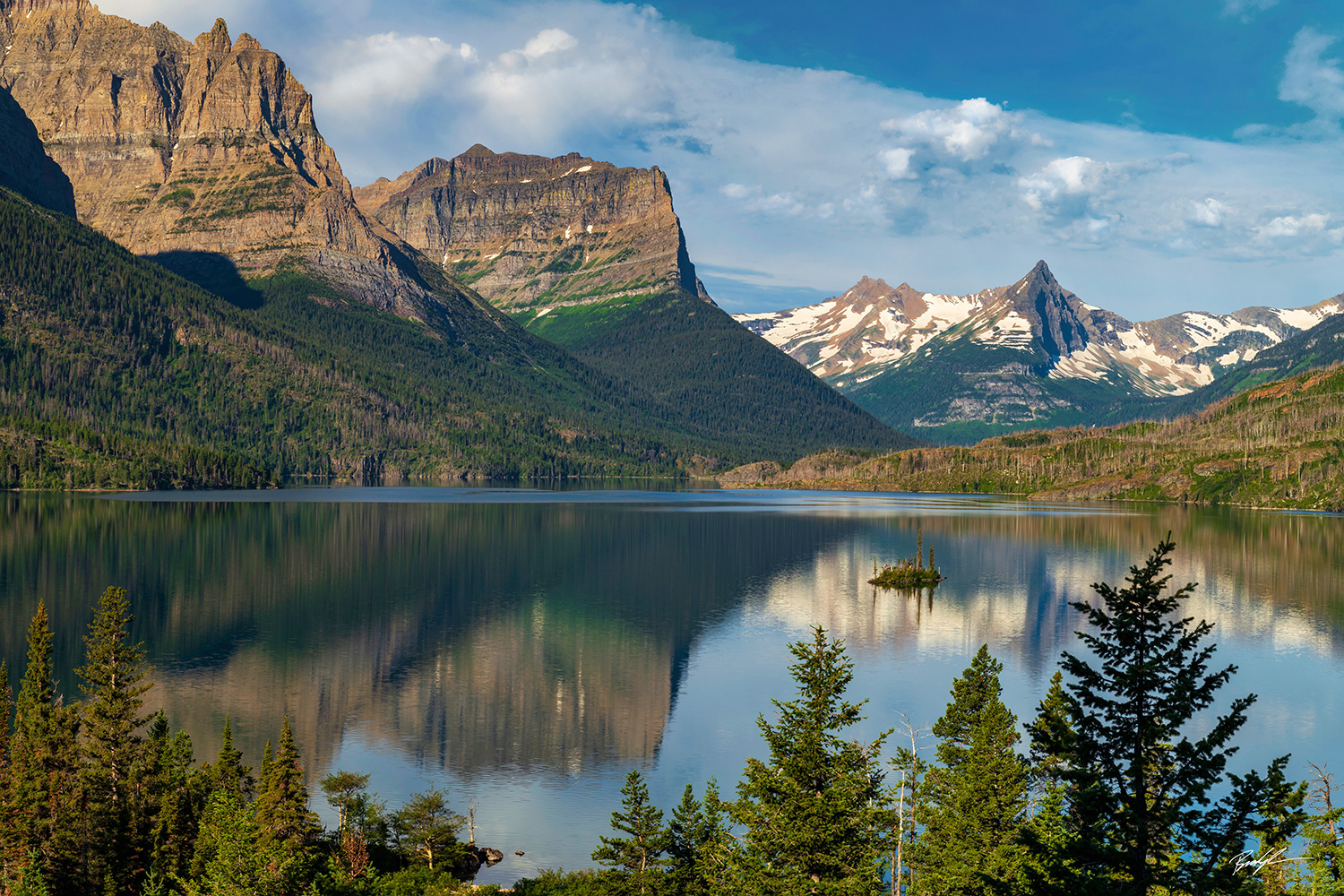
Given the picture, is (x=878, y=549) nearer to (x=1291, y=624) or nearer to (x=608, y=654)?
(x=1291, y=624)

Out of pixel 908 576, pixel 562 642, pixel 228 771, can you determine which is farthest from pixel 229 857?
pixel 908 576

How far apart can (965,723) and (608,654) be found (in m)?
51.6

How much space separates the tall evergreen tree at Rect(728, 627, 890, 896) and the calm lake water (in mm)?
19376

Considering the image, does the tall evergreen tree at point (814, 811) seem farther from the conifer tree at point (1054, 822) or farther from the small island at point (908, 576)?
the small island at point (908, 576)

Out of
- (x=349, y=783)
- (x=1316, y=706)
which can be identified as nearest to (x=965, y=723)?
(x=349, y=783)

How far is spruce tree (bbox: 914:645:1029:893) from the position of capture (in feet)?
127

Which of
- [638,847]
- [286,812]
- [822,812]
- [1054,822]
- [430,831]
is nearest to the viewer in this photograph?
[822,812]

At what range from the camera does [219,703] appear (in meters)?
75.9

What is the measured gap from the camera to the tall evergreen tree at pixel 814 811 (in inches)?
1326

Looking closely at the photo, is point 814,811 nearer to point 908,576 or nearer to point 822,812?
point 822,812

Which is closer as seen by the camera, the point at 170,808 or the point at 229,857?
the point at 229,857

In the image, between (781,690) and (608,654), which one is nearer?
(781,690)

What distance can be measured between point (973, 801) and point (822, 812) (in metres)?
12.0

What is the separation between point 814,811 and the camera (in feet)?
111
